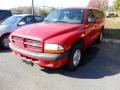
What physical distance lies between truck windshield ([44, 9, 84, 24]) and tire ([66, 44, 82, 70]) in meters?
0.95

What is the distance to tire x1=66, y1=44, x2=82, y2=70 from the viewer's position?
220 inches

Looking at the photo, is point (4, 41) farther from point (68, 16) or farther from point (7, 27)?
point (68, 16)

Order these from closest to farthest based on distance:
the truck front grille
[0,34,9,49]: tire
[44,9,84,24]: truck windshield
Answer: the truck front grille, [44,9,84,24]: truck windshield, [0,34,9,49]: tire

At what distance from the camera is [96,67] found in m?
6.24

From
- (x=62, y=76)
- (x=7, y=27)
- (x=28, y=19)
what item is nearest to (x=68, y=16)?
(x=62, y=76)

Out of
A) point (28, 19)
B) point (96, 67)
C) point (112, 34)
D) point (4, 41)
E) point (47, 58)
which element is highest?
point (28, 19)

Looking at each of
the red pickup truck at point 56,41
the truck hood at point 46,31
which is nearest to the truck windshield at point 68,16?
the red pickup truck at point 56,41

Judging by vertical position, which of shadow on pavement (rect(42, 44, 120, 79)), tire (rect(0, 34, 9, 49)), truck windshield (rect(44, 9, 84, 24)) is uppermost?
truck windshield (rect(44, 9, 84, 24))

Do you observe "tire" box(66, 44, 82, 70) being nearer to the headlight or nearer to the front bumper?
the front bumper

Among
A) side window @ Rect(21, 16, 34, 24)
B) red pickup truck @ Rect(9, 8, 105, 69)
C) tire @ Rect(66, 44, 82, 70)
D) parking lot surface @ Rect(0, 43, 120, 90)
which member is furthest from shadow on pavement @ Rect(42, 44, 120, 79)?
side window @ Rect(21, 16, 34, 24)

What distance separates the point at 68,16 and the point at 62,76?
2.23 metres

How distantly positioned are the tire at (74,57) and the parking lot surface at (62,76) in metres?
0.16

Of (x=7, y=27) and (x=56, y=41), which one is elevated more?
(x=56, y=41)

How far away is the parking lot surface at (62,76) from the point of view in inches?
191
